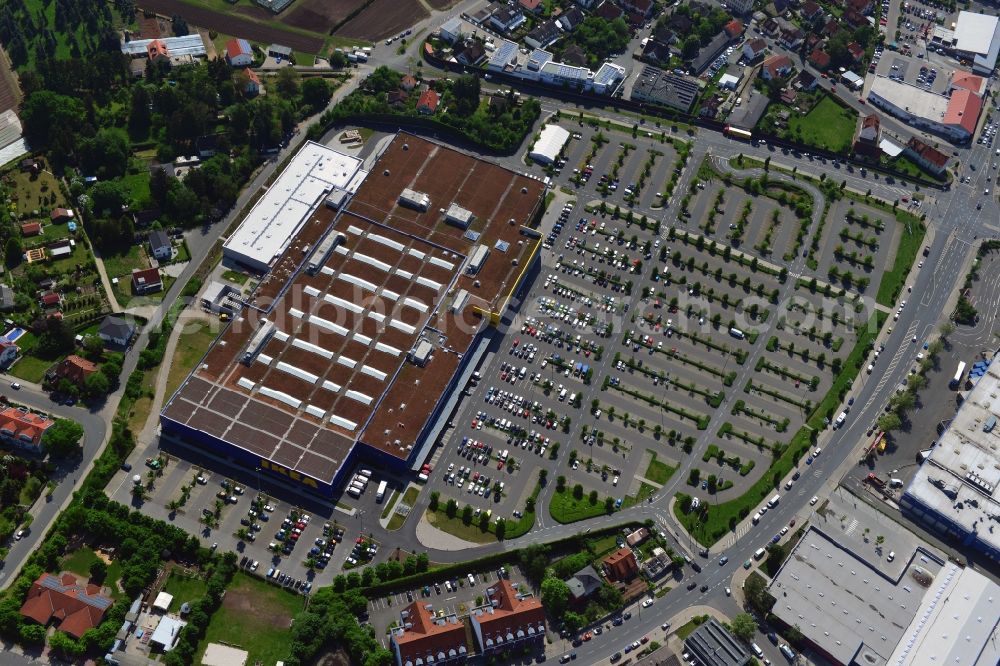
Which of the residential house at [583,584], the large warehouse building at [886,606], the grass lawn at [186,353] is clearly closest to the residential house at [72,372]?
the grass lawn at [186,353]

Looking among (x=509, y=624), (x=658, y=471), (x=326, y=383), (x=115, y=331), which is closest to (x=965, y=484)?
(x=658, y=471)

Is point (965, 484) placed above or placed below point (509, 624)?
above

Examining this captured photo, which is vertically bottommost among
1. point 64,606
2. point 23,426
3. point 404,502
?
point 64,606

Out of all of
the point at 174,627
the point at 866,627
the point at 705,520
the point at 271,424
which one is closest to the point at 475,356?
the point at 271,424

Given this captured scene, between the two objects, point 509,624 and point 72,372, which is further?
point 72,372

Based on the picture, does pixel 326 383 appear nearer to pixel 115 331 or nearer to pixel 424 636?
pixel 115 331

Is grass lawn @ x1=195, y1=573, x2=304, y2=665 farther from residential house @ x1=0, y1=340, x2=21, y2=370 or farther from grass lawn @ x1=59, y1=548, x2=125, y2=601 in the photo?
residential house @ x1=0, y1=340, x2=21, y2=370
